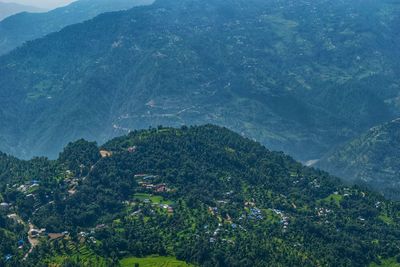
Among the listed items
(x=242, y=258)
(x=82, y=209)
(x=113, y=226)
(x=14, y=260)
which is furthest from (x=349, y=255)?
(x=14, y=260)

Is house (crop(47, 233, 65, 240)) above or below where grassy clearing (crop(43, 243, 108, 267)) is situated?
below

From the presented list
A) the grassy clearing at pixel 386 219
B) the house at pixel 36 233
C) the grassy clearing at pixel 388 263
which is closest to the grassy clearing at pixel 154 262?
the house at pixel 36 233

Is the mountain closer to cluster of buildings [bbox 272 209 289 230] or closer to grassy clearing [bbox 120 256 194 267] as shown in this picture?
cluster of buildings [bbox 272 209 289 230]

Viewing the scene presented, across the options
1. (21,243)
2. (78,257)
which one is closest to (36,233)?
(21,243)

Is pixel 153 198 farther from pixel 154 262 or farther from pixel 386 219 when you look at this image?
pixel 386 219

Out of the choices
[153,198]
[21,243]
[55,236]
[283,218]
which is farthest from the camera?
[153,198]

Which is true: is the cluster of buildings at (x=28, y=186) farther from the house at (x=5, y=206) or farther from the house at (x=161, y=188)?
the house at (x=161, y=188)

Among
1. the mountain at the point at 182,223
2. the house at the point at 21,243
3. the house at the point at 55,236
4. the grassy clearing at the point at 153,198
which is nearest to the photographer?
the mountain at the point at 182,223

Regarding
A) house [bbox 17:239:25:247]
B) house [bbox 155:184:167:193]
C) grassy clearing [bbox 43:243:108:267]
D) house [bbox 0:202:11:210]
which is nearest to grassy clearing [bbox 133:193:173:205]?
house [bbox 155:184:167:193]
